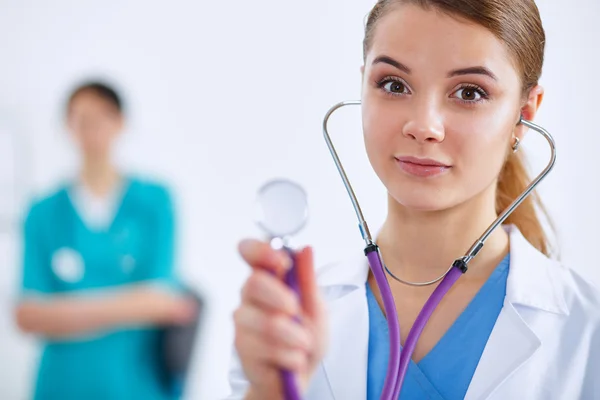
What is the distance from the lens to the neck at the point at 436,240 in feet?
2.60

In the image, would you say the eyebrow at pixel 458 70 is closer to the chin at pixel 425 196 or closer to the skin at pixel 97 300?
the chin at pixel 425 196

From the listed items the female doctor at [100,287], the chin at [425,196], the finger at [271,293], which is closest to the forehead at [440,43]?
the chin at [425,196]

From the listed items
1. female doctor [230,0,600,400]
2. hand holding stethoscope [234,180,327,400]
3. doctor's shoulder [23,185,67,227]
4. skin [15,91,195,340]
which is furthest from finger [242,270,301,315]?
doctor's shoulder [23,185,67,227]

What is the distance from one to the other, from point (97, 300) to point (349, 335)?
1127mm

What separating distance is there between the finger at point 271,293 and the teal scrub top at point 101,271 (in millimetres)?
1363

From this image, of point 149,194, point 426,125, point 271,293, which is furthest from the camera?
point 149,194

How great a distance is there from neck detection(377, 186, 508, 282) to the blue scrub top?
3 cm

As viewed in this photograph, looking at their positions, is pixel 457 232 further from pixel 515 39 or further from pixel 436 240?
pixel 515 39

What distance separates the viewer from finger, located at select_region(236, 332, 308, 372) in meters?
0.46

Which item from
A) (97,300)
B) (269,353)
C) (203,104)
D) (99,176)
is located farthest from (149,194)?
(269,353)

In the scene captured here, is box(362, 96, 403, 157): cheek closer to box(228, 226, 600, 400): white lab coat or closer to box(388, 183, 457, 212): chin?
box(388, 183, 457, 212): chin

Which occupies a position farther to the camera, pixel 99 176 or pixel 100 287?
pixel 99 176

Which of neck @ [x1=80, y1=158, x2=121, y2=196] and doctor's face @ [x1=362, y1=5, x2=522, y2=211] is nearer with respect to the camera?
doctor's face @ [x1=362, y1=5, x2=522, y2=211]

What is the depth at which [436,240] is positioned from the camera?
0.79 meters
